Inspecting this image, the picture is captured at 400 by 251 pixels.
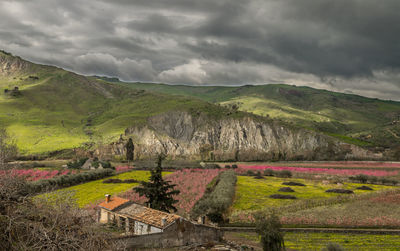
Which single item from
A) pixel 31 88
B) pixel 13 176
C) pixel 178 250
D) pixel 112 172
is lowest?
pixel 112 172

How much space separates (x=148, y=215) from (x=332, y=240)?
20.0m

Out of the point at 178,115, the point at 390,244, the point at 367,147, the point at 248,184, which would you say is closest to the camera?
the point at 390,244

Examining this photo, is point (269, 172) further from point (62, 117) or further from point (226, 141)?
point (62, 117)

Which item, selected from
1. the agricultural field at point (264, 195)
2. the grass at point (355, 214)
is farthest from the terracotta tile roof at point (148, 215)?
the grass at point (355, 214)

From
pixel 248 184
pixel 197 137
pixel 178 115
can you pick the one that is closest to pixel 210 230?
pixel 248 184

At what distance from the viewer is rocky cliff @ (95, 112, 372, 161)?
114894mm

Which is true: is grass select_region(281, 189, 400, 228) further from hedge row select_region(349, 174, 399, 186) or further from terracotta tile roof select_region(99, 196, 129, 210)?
terracotta tile roof select_region(99, 196, 129, 210)

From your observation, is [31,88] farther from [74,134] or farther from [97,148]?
[97,148]

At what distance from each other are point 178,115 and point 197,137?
19794 mm

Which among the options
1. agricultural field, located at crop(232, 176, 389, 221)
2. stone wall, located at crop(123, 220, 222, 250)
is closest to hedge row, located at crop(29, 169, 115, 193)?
agricultural field, located at crop(232, 176, 389, 221)

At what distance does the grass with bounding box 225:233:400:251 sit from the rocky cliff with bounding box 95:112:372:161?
3187 inches

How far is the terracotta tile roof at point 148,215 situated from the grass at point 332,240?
36.2ft

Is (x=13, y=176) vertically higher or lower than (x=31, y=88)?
lower

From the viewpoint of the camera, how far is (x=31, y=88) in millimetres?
194625
